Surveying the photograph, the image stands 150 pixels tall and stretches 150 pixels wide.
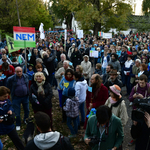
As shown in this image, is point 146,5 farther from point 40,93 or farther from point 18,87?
point 40,93

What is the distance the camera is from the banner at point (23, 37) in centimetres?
612

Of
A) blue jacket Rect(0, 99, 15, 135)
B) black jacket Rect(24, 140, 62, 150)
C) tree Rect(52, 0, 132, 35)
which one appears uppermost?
tree Rect(52, 0, 132, 35)

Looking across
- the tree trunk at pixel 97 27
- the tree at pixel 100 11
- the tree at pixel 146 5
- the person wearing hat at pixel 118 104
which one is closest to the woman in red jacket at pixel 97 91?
the person wearing hat at pixel 118 104

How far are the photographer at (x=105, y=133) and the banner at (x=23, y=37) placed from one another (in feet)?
15.5

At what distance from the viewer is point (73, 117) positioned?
13.7ft

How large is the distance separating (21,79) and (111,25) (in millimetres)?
24597

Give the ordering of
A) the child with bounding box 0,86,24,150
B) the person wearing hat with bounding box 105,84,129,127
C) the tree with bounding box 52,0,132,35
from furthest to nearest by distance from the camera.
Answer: the tree with bounding box 52,0,132,35
the child with bounding box 0,86,24,150
the person wearing hat with bounding box 105,84,129,127

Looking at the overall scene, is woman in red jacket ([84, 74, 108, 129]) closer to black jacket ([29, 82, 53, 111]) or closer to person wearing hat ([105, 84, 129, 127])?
person wearing hat ([105, 84, 129, 127])

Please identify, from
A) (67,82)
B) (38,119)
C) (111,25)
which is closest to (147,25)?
(111,25)

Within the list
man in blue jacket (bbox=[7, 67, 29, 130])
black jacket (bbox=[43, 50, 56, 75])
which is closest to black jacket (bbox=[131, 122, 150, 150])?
man in blue jacket (bbox=[7, 67, 29, 130])

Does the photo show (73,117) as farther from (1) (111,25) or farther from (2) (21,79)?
(1) (111,25)

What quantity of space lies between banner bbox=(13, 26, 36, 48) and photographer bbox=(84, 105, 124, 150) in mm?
4710

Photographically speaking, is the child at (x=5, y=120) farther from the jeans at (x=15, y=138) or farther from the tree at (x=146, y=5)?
the tree at (x=146, y=5)

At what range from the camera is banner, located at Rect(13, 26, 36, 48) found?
612cm
